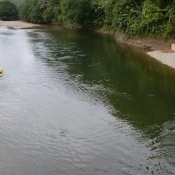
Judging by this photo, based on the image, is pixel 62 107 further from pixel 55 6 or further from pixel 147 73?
pixel 55 6

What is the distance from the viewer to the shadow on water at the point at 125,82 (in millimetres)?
15952

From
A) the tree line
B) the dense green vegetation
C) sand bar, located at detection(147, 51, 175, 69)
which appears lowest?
sand bar, located at detection(147, 51, 175, 69)

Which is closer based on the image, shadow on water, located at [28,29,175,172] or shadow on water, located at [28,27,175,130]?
shadow on water, located at [28,29,175,172]

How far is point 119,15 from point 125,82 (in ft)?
80.9

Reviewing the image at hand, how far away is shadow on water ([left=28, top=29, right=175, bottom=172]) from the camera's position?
52.3ft

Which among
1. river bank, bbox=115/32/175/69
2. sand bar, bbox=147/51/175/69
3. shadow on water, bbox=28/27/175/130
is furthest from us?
river bank, bbox=115/32/175/69

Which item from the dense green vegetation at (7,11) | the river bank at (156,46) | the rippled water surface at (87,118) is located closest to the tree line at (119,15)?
the river bank at (156,46)

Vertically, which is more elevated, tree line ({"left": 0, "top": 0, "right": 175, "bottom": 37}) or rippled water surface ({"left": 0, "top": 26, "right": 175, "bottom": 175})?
tree line ({"left": 0, "top": 0, "right": 175, "bottom": 37})

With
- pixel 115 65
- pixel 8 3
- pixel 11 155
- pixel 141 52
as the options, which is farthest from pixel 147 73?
pixel 8 3

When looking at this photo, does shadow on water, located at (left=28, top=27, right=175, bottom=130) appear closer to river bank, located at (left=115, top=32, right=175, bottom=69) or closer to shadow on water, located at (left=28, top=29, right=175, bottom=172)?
shadow on water, located at (left=28, top=29, right=175, bottom=172)

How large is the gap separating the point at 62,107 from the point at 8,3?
10897cm

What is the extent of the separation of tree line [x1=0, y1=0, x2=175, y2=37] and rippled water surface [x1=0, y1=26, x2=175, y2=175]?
8.25 metres

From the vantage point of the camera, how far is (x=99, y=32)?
60.7m

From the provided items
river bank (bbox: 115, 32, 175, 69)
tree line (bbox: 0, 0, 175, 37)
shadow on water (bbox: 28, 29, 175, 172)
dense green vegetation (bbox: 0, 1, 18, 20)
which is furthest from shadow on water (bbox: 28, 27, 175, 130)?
dense green vegetation (bbox: 0, 1, 18, 20)
